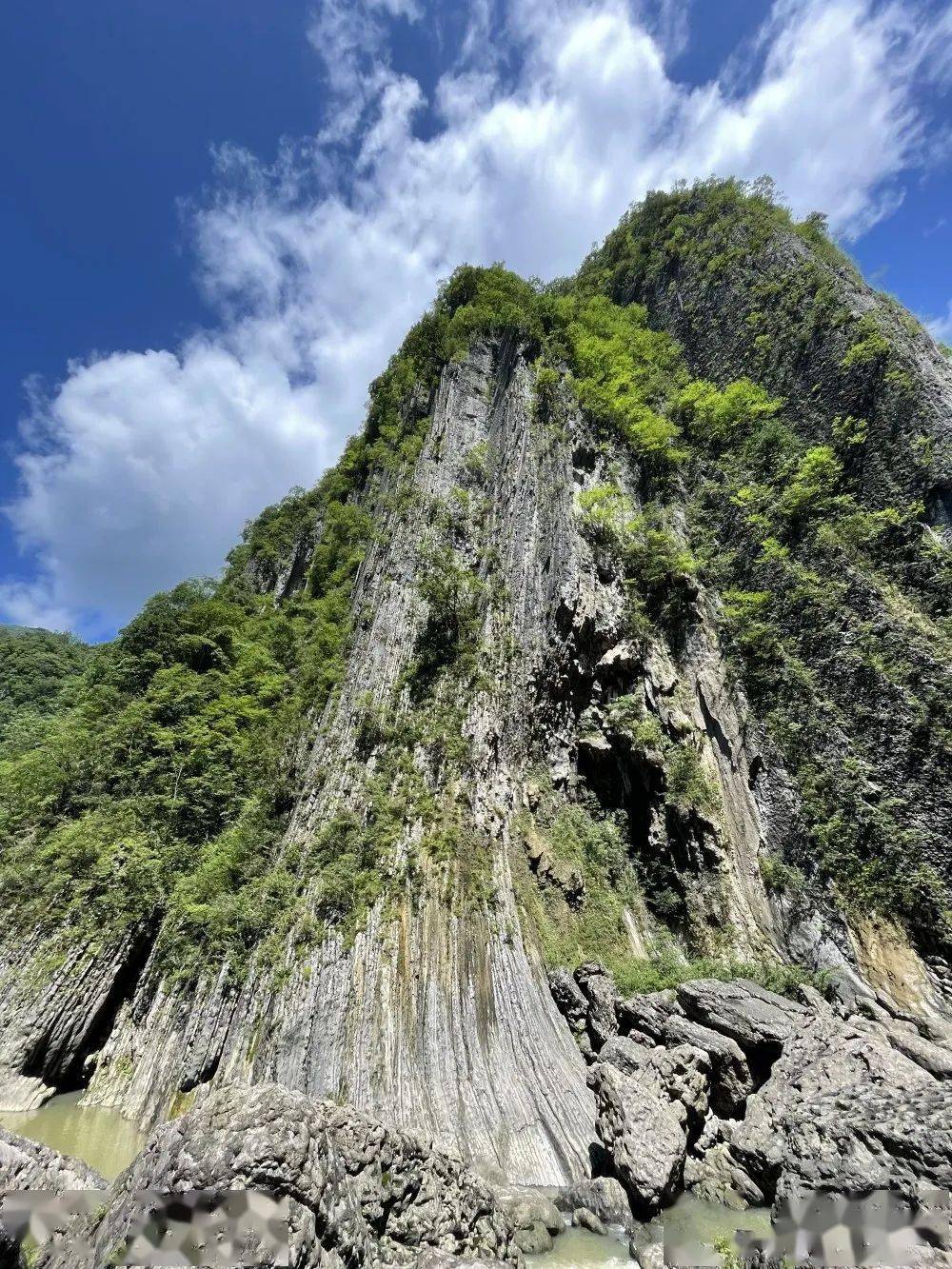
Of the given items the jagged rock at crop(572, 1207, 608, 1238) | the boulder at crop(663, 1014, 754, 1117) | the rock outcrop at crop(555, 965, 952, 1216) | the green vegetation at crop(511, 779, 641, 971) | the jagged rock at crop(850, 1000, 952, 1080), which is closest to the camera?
the rock outcrop at crop(555, 965, 952, 1216)

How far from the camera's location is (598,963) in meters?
9.94

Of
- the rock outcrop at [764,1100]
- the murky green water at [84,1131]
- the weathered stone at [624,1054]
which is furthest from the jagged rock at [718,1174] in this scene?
the murky green water at [84,1131]

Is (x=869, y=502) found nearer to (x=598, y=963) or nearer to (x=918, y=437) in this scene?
(x=918, y=437)

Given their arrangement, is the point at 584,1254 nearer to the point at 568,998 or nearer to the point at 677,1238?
the point at 677,1238

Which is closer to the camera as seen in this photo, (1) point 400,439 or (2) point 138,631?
(2) point 138,631

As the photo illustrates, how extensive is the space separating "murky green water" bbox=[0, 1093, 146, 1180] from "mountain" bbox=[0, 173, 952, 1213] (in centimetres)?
39

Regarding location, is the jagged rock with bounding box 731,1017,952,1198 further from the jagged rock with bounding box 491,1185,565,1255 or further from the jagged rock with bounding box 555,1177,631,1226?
the jagged rock with bounding box 491,1185,565,1255

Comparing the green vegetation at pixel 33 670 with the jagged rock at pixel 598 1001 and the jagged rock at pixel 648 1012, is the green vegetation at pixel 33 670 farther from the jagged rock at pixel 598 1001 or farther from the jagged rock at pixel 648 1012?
the jagged rock at pixel 648 1012

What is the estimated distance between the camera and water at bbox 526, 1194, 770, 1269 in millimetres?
5539

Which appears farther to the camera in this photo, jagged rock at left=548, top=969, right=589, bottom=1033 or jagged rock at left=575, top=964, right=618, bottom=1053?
jagged rock at left=548, top=969, right=589, bottom=1033

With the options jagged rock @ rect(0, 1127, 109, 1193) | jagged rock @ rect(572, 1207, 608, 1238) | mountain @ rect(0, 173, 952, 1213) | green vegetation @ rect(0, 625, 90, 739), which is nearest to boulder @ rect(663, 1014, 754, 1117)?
mountain @ rect(0, 173, 952, 1213)

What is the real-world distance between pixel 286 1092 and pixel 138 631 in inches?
686

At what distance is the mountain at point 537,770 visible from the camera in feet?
30.1

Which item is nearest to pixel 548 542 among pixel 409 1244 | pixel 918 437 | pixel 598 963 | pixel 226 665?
pixel 918 437
